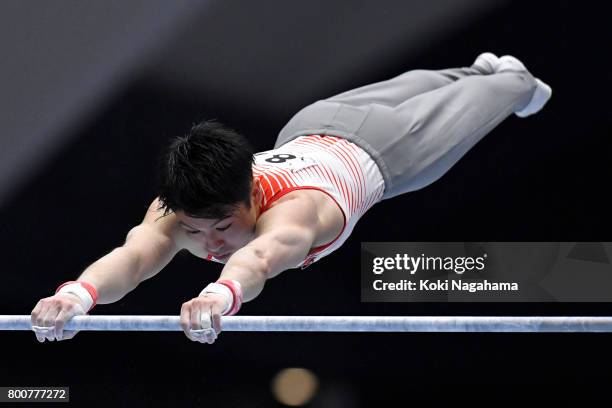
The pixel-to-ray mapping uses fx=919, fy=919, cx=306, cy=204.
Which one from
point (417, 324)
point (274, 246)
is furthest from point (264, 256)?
point (417, 324)

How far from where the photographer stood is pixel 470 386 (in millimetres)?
4457

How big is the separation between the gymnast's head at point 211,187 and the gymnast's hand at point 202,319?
386 mm

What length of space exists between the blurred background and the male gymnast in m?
0.84

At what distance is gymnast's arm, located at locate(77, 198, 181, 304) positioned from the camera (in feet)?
7.98

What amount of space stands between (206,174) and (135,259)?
1.07ft

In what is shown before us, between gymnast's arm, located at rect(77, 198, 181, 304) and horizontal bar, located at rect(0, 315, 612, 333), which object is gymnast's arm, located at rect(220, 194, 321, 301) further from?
gymnast's arm, located at rect(77, 198, 181, 304)

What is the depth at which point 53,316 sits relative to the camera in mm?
2199

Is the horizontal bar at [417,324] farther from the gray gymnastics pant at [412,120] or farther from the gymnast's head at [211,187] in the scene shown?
the gray gymnastics pant at [412,120]

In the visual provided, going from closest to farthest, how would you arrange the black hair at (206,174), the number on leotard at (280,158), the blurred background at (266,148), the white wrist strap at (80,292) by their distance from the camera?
the white wrist strap at (80,292) < the black hair at (206,174) < the number on leotard at (280,158) < the blurred background at (266,148)

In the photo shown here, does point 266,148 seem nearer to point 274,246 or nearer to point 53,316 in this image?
point 274,246

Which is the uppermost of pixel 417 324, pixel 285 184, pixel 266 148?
pixel 266 148

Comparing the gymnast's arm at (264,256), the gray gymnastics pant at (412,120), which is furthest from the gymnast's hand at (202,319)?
the gray gymnastics pant at (412,120)

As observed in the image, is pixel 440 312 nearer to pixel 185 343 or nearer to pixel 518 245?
pixel 518 245

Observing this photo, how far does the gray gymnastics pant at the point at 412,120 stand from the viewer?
326 centimetres
